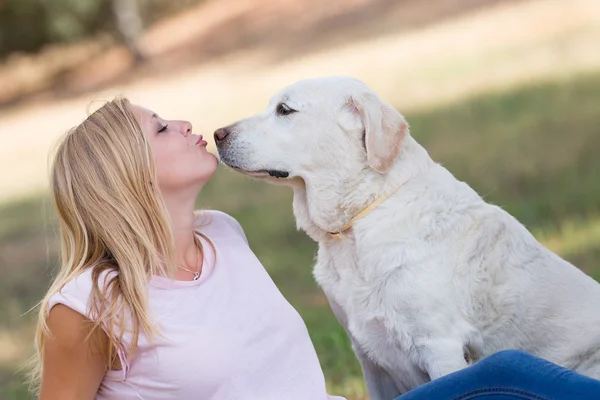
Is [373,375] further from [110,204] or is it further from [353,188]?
[110,204]

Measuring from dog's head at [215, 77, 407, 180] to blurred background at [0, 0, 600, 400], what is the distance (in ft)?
2.22

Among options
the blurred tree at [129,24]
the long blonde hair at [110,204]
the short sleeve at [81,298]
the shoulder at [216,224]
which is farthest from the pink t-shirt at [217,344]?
the blurred tree at [129,24]

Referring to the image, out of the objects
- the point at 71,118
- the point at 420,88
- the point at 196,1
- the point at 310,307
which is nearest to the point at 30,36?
the point at 196,1

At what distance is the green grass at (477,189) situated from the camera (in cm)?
695

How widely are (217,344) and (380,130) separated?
109cm

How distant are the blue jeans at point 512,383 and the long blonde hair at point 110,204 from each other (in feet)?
3.30

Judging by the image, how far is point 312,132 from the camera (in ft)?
12.3

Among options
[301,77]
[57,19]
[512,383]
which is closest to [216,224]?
[512,383]

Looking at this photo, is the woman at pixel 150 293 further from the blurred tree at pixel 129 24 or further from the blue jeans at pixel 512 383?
the blurred tree at pixel 129 24

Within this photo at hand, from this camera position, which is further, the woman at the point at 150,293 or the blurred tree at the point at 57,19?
the blurred tree at the point at 57,19

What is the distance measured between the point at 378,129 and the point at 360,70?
39.8 feet

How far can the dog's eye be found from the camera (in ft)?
12.5

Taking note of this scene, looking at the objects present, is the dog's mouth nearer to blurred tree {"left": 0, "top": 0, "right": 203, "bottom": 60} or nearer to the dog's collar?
the dog's collar

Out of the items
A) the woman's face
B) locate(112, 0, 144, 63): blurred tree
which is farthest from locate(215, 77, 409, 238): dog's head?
locate(112, 0, 144, 63): blurred tree
